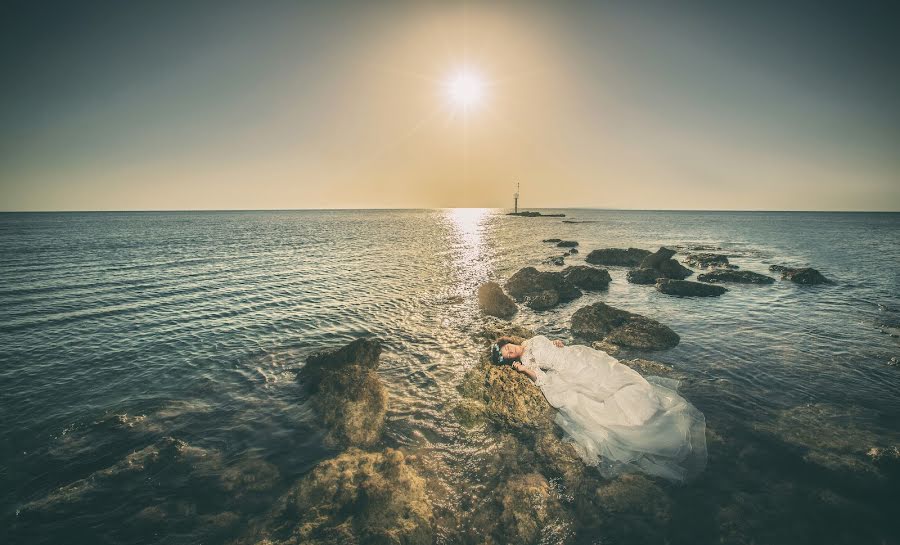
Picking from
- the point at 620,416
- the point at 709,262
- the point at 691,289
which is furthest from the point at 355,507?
the point at 709,262

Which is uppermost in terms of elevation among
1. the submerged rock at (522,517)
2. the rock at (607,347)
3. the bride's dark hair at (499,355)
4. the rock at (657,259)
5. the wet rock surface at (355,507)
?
the rock at (657,259)

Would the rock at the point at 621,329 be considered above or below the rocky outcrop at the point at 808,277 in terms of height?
below

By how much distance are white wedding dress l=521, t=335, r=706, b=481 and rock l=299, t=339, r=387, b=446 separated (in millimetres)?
4864

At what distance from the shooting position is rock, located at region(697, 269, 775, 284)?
25.1m

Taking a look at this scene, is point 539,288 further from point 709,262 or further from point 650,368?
point 709,262

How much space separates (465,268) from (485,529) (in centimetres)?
2766

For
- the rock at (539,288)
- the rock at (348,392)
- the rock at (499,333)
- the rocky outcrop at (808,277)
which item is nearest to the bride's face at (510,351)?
the rock at (499,333)

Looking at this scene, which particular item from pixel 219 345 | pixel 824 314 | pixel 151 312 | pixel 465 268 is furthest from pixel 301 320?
pixel 824 314

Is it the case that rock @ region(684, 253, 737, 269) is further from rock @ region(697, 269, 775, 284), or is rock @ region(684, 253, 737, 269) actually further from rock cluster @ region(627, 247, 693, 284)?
rock cluster @ region(627, 247, 693, 284)

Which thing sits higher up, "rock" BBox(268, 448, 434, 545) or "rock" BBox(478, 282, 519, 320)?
"rock" BBox(478, 282, 519, 320)

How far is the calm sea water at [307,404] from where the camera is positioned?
6.02m

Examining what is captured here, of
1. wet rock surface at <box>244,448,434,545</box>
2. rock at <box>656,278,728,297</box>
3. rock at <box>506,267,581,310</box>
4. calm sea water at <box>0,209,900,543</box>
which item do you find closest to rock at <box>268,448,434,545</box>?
wet rock surface at <box>244,448,434,545</box>

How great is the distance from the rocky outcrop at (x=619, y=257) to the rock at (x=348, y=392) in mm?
30330

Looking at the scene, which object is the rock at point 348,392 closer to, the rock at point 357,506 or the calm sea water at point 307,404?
the calm sea water at point 307,404
